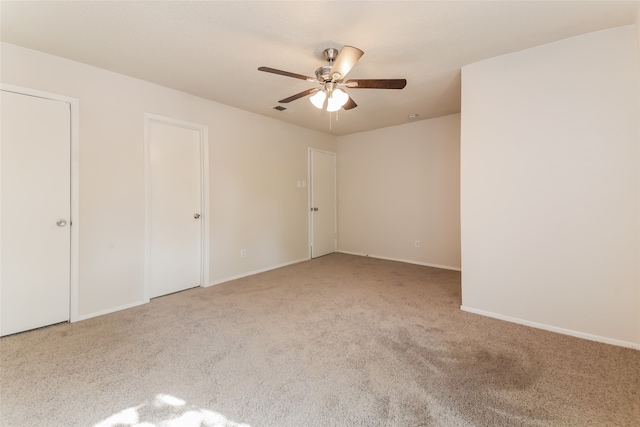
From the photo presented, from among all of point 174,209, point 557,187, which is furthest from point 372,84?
point 174,209

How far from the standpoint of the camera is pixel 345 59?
1.90 metres

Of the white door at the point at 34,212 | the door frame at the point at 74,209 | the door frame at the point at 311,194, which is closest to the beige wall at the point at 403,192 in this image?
the door frame at the point at 311,194

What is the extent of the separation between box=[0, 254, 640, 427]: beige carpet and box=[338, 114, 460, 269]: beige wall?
1868mm

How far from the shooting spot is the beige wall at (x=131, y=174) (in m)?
2.62

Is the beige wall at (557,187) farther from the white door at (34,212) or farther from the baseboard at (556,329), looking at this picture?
the white door at (34,212)

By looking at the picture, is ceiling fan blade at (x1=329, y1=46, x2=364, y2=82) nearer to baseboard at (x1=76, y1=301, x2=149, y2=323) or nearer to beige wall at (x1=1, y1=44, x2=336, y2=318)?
beige wall at (x1=1, y1=44, x2=336, y2=318)

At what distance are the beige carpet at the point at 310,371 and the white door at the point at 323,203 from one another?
2.45 m

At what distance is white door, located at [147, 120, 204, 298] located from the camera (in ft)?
10.4

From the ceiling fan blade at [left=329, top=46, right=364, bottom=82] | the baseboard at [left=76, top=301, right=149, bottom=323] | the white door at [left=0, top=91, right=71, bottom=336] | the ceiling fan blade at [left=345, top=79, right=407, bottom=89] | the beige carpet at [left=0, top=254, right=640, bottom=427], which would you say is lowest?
the beige carpet at [left=0, top=254, right=640, bottom=427]

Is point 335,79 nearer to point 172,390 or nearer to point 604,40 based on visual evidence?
point 604,40

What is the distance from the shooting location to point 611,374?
1.80 m

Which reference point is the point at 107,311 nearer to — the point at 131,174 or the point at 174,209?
the point at 174,209

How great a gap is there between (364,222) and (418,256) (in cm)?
120

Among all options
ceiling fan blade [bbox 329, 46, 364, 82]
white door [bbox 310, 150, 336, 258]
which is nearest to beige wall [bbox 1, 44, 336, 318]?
white door [bbox 310, 150, 336, 258]
